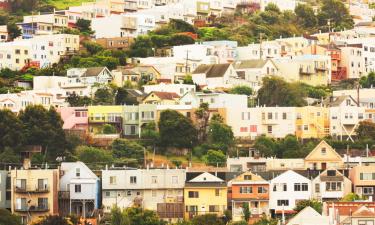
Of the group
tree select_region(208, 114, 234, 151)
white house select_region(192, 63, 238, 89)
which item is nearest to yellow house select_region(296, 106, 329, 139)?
tree select_region(208, 114, 234, 151)

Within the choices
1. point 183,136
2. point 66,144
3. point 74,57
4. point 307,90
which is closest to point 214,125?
point 183,136

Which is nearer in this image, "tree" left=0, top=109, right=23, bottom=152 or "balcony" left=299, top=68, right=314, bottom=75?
"tree" left=0, top=109, right=23, bottom=152

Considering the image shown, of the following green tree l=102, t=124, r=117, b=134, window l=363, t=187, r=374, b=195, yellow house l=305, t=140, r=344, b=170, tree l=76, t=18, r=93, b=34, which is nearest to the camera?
window l=363, t=187, r=374, b=195

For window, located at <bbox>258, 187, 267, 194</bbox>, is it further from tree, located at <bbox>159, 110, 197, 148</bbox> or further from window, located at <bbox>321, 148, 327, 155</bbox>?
tree, located at <bbox>159, 110, 197, 148</bbox>

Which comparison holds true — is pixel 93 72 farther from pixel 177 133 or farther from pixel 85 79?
pixel 177 133

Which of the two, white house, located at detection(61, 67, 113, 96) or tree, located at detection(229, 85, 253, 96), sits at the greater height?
white house, located at detection(61, 67, 113, 96)

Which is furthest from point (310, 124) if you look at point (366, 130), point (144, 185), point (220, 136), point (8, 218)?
point (8, 218)
